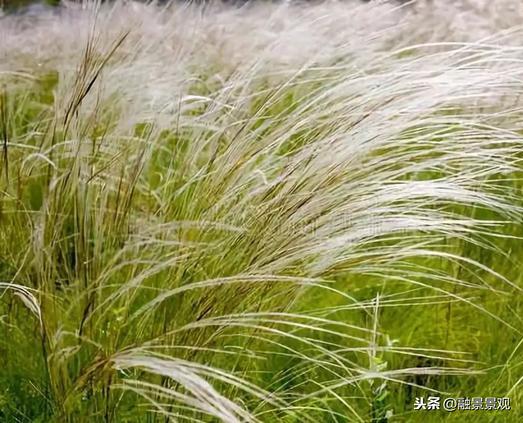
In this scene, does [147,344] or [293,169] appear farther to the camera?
[293,169]

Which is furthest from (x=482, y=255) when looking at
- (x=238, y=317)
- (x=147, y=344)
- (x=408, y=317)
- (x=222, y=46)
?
(x=222, y=46)

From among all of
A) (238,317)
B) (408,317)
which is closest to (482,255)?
(408,317)

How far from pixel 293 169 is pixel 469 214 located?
1.93 ft

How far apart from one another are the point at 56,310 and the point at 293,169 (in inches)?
14.1

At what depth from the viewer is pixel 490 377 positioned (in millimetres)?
1111

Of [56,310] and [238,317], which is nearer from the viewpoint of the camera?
[238,317]

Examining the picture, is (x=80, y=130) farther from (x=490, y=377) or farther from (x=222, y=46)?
(x=222, y=46)

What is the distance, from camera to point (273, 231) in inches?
38.6

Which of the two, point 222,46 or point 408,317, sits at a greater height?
point 222,46

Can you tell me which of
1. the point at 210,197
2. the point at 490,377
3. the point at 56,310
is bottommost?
the point at 490,377

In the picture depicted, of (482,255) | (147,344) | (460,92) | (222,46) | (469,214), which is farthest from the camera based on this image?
(222,46)

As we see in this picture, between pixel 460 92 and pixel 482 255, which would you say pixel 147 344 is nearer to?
pixel 460 92

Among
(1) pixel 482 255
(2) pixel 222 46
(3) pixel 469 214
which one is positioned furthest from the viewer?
(2) pixel 222 46

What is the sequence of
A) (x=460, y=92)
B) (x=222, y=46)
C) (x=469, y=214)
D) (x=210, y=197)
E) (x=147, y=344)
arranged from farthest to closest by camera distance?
(x=222, y=46) < (x=469, y=214) < (x=460, y=92) < (x=210, y=197) < (x=147, y=344)
